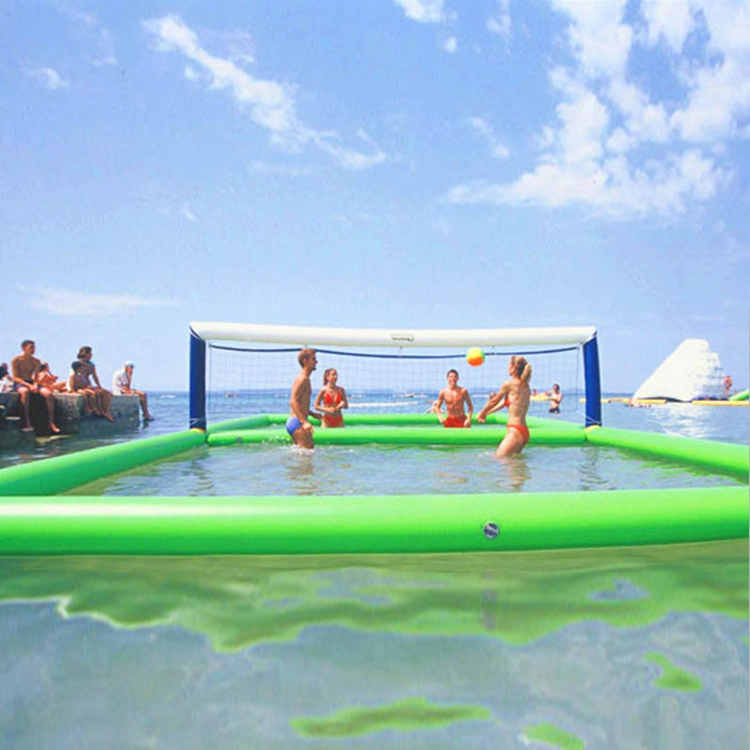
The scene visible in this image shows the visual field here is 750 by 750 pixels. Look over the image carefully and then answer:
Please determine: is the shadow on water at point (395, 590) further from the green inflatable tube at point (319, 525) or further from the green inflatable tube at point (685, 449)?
the green inflatable tube at point (685, 449)

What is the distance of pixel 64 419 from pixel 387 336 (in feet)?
23.0

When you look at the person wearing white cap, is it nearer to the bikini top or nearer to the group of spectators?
the group of spectators

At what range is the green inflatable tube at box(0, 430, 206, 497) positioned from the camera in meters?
4.56

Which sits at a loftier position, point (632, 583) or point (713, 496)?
point (713, 496)

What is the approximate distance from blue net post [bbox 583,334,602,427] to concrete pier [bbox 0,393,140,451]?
9.28 meters

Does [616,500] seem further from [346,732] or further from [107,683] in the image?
[107,683]

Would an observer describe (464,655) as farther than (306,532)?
No

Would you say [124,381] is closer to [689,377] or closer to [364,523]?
[364,523]

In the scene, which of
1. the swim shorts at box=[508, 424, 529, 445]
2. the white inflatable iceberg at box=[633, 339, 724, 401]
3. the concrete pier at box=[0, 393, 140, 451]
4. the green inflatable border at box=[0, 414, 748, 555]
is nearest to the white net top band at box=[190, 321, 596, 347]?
the swim shorts at box=[508, 424, 529, 445]

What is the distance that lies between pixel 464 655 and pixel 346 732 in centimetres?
60

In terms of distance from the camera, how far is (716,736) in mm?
1715

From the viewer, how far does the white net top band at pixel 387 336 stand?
363 inches

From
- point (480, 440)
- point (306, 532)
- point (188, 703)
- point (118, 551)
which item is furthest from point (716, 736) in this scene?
point (480, 440)

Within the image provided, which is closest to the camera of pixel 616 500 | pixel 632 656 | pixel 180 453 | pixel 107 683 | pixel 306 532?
pixel 107 683
